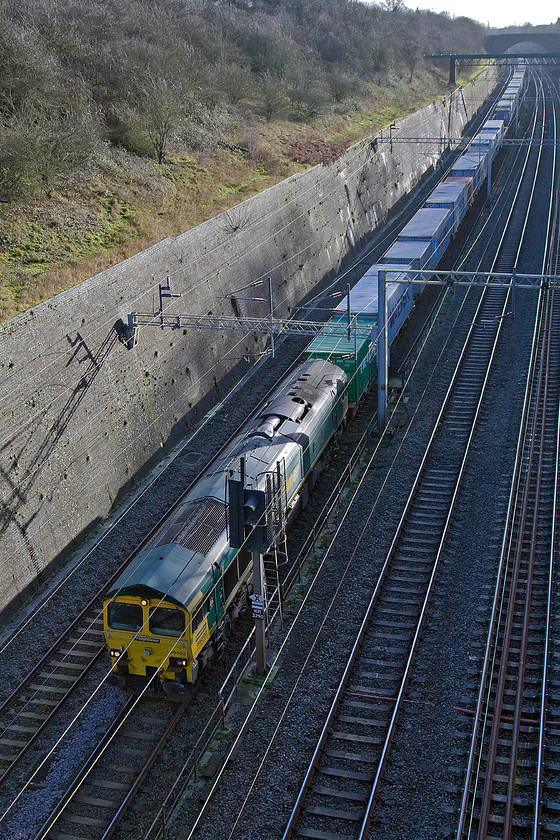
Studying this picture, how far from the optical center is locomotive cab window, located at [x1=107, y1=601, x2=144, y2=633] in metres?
14.3

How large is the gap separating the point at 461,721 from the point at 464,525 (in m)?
6.78

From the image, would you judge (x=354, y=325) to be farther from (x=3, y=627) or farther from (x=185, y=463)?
(x=3, y=627)

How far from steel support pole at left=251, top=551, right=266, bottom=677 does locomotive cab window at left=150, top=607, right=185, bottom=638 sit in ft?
4.85

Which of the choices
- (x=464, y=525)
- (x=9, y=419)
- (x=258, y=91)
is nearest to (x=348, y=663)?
(x=464, y=525)

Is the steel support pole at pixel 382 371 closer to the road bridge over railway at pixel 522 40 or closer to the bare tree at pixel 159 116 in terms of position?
the bare tree at pixel 159 116

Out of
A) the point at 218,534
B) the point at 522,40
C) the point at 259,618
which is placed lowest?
the point at 259,618

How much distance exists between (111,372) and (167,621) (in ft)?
33.3

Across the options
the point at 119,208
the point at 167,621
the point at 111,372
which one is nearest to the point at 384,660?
the point at 167,621

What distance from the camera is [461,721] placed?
14.0 m

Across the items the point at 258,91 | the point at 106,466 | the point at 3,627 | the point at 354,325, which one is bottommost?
the point at 3,627

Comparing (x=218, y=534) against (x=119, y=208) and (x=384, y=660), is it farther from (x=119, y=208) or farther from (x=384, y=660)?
(x=119, y=208)

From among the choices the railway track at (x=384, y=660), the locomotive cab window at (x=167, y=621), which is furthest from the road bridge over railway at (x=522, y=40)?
the locomotive cab window at (x=167, y=621)

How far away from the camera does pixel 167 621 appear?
46.5 feet

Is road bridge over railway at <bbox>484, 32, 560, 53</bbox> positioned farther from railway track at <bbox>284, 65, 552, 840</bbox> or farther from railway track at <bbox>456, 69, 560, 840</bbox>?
railway track at <bbox>456, 69, 560, 840</bbox>
